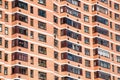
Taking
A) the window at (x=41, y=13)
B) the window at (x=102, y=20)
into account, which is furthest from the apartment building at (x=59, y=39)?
the window at (x=102, y=20)

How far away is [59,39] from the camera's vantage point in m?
96.7

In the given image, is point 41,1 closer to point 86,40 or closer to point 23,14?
point 23,14

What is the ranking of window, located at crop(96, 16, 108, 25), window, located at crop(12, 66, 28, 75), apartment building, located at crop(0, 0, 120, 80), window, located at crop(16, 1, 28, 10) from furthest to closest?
window, located at crop(96, 16, 108, 25)
window, located at crop(16, 1, 28, 10)
apartment building, located at crop(0, 0, 120, 80)
window, located at crop(12, 66, 28, 75)

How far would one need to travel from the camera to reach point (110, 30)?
108250 mm

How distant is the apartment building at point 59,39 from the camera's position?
3410 inches

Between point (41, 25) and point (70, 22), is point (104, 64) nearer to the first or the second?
point (70, 22)

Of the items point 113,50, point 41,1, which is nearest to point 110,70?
point 113,50

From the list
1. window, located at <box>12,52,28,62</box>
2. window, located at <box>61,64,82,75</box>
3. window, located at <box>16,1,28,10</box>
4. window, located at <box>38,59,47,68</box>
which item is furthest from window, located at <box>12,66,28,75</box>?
window, located at <box>16,1,28,10</box>

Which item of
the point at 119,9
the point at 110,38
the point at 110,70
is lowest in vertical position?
the point at 110,70

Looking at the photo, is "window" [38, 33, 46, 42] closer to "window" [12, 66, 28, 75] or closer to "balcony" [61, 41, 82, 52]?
"balcony" [61, 41, 82, 52]

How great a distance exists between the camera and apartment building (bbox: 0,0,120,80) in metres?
86.6

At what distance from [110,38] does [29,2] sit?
82.3 ft

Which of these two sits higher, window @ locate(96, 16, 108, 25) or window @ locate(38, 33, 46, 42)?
window @ locate(96, 16, 108, 25)

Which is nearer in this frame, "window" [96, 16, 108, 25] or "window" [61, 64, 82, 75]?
"window" [61, 64, 82, 75]
